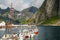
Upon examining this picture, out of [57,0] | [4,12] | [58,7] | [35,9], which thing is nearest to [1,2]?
[4,12]

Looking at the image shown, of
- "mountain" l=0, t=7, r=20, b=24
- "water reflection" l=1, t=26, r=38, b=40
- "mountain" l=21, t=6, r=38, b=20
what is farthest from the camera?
"mountain" l=21, t=6, r=38, b=20

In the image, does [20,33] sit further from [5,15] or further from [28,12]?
[28,12]

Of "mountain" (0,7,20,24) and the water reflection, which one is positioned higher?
"mountain" (0,7,20,24)

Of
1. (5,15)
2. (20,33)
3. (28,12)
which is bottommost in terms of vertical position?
(20,33)

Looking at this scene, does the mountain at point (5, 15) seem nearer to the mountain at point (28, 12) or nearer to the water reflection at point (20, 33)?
the water reflection at point (20, 33)

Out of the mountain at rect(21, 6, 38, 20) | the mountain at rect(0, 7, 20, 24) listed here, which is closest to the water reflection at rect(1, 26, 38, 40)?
the mountain at rect(0, 7, 20, 24)

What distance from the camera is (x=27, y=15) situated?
1237 centimetres

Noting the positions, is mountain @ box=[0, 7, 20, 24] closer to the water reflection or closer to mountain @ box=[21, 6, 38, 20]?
the water reflection

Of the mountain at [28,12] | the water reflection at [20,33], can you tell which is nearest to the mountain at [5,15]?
the water reflection at [20,33]

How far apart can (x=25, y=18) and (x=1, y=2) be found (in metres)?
1.63

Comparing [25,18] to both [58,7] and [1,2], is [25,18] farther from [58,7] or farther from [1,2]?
[58,7]

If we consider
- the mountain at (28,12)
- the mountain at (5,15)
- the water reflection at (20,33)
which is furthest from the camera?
the mountain at (28,12)

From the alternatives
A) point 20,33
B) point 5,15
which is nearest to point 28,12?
point 5,15

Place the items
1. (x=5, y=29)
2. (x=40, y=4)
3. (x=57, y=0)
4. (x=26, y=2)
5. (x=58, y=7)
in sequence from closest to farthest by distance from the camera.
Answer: (x=5, y=29) < (x=26, y=2) < (x=40, y=4) < (x=57, y=0) < (x=58, y=7)
